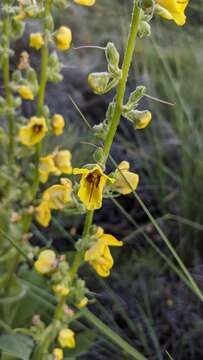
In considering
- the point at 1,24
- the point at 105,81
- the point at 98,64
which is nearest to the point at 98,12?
the point at 98,64

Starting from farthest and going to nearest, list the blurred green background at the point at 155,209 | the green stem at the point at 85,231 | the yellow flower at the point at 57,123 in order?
1. the blurred green background at the point at 155,209
2. the yellow flower at the point at 57,123
3. the green stem at the point at 85,231

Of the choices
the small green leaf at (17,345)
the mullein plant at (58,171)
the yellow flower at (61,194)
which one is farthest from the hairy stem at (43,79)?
the small green leaf at (17,345)

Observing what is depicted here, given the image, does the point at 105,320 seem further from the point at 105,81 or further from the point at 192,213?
the point at 105,81

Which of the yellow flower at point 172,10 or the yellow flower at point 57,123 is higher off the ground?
the yellow flower at point 172,10

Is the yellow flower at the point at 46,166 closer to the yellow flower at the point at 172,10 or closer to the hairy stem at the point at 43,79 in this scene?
the hairy stem at the point at 43,79

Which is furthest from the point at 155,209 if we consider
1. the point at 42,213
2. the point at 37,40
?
the point at 37,40

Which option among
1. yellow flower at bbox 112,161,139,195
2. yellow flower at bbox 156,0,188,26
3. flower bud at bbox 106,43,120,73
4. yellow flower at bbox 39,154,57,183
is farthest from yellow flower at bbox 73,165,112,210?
yellow flower at bbox 39,154,57,183

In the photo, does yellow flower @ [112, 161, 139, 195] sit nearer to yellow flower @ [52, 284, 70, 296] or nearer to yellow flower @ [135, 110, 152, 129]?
yellow flower @ [135, 110, 152, 129]
